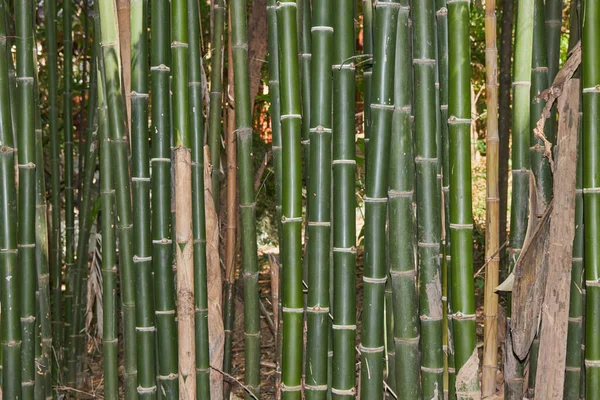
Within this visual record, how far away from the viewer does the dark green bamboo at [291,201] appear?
4.63 ft

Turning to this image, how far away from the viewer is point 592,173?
1303mm

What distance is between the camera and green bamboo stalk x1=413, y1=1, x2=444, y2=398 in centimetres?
141

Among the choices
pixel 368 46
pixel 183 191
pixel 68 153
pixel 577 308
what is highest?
pixel 368 46

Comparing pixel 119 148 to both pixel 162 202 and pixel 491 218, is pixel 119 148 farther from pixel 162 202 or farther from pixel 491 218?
pixel 491 218

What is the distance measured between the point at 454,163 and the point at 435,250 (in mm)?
162

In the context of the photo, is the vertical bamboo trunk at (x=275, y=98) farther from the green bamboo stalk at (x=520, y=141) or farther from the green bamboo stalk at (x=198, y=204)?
the green bamboo stalk at (x=520, y=141)

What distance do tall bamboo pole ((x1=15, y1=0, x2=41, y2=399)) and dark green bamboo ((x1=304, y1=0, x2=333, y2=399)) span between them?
63 centimetres

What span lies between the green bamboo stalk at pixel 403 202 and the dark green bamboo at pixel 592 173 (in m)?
0.29

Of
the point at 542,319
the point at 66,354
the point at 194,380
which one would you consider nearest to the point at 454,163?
the point at 542,319

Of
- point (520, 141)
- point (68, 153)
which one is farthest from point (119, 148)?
point (68, 153)

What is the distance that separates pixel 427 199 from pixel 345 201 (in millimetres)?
147

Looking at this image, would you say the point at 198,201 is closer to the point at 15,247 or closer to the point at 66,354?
the point at 15,247

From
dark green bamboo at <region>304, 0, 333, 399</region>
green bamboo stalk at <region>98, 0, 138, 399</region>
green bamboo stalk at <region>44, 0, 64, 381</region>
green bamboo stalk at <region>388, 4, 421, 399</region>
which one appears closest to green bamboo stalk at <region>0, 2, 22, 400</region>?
green bamboo stalk at <region>98, 0, 138, 399</region>

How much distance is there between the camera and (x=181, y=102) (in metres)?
1.51
